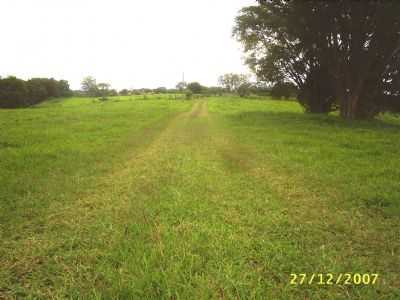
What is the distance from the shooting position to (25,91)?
6372 cm

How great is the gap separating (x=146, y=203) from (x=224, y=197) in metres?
1.70

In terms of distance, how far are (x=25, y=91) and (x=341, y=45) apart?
72022mm

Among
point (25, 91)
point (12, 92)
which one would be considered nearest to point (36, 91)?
point (25, 91)

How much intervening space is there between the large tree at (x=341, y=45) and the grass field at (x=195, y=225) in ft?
43.1

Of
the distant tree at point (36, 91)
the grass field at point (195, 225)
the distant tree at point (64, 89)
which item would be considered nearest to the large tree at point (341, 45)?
the grass field at point (195, 225)

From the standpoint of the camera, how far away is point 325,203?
5203 millimetres

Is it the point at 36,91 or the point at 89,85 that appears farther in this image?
the point at 89,85

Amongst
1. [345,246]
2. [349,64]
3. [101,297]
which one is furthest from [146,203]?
[349,64]

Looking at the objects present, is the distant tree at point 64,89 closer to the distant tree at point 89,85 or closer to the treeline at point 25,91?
the treeline at point 25,91

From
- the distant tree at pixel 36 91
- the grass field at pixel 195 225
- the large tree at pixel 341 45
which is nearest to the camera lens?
the grass field at pixel 195 225

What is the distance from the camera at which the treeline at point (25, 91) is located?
58.4m
